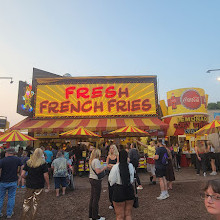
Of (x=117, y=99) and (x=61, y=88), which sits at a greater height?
(x=61, y=88)

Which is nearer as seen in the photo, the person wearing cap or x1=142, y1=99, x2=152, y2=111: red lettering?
the person wearing cap

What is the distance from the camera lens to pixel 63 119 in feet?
49.4

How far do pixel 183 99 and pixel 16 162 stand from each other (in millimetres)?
14489

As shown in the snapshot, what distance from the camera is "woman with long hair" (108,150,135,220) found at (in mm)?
3055

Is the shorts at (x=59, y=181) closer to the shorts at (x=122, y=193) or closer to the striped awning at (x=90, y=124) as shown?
the shorts at (x=122, y=193)

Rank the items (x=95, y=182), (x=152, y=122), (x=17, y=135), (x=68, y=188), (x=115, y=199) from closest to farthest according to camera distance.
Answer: (x=115, y=199), (x=95, y=182), (x=68, y=188), (x=17, y=135), (x=152, y=122)

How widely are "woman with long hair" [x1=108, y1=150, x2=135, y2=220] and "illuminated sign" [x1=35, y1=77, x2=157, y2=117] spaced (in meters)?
12.0

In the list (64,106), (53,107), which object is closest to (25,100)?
(53,107)

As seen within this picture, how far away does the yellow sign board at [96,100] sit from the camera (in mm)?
15266

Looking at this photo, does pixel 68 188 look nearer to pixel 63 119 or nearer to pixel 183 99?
pixel 63 119

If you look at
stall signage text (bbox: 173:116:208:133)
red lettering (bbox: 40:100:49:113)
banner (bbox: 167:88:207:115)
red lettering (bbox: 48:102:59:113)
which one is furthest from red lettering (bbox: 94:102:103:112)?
stall signage text (bbox: 173:116:208:133)

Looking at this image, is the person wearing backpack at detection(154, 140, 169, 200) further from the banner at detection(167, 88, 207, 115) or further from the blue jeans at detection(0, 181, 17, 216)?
the banner at detection(167, 88, 207, 115)

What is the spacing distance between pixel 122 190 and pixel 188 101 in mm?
14377

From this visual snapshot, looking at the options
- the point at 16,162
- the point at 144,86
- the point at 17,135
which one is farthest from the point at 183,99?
A: the point at 16,162
